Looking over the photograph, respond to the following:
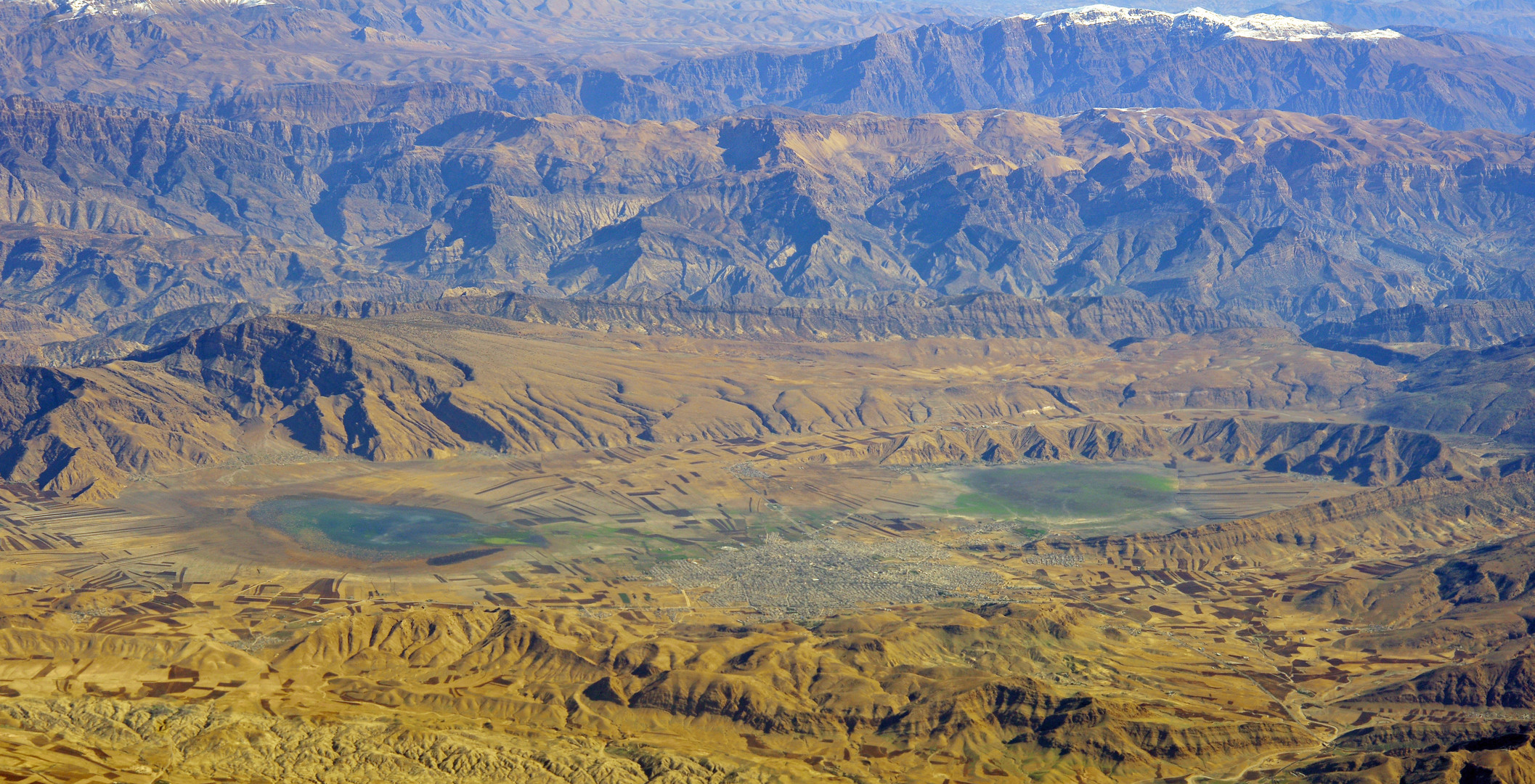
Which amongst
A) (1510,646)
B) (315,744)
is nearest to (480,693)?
(315,744)

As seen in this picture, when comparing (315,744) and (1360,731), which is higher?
(315,744)

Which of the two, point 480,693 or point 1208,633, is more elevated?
point 480,693

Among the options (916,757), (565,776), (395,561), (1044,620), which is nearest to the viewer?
(565,776)

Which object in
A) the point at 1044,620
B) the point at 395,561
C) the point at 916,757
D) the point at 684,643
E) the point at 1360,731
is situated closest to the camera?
the point at 916,757

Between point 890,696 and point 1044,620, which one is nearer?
point 890,696

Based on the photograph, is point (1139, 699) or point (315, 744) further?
point (1139, 699)

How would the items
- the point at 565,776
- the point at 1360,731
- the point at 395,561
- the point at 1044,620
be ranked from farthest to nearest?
the point at 395,561 → the point at 1044,620 → the point at 1360,731 → the point at 565,776

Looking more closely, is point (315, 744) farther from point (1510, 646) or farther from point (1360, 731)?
point (1510, 646)

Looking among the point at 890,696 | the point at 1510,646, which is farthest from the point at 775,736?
the point at 1510,646

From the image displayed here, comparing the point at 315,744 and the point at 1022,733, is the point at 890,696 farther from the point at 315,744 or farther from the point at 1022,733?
the point at 315,744
